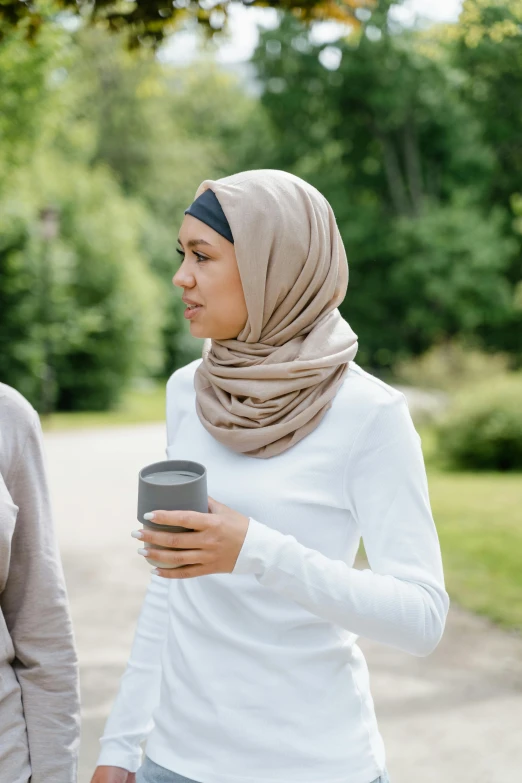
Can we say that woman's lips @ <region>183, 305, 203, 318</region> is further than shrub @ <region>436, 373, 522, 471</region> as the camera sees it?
No

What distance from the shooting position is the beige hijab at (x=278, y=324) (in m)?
1.72

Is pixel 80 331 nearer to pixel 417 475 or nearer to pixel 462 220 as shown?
pixel 462 220

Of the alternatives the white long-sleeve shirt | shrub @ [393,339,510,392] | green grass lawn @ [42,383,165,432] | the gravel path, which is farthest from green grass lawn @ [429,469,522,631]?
green grass lawn @ [42,383,165,432]

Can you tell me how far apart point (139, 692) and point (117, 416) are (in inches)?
758

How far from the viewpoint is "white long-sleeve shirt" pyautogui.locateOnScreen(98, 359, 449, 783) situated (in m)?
1.56

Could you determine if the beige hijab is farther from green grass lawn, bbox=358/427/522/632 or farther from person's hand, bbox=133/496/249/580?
green grass lawn, bbox=358/427/522/632

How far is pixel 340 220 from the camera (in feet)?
108

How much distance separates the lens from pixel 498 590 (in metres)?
6.78

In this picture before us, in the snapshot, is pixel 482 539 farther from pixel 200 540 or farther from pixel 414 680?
pixel 200 540

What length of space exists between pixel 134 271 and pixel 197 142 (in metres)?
16.5

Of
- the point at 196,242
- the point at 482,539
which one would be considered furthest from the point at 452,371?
the point at 196,242

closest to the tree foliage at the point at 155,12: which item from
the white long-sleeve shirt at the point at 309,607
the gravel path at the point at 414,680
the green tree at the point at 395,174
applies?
the gravel path at the point at 414,680

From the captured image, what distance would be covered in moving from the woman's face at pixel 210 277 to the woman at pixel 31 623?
15.4 inches

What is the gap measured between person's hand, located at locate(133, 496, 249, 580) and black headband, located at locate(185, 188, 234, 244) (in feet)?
1.80
